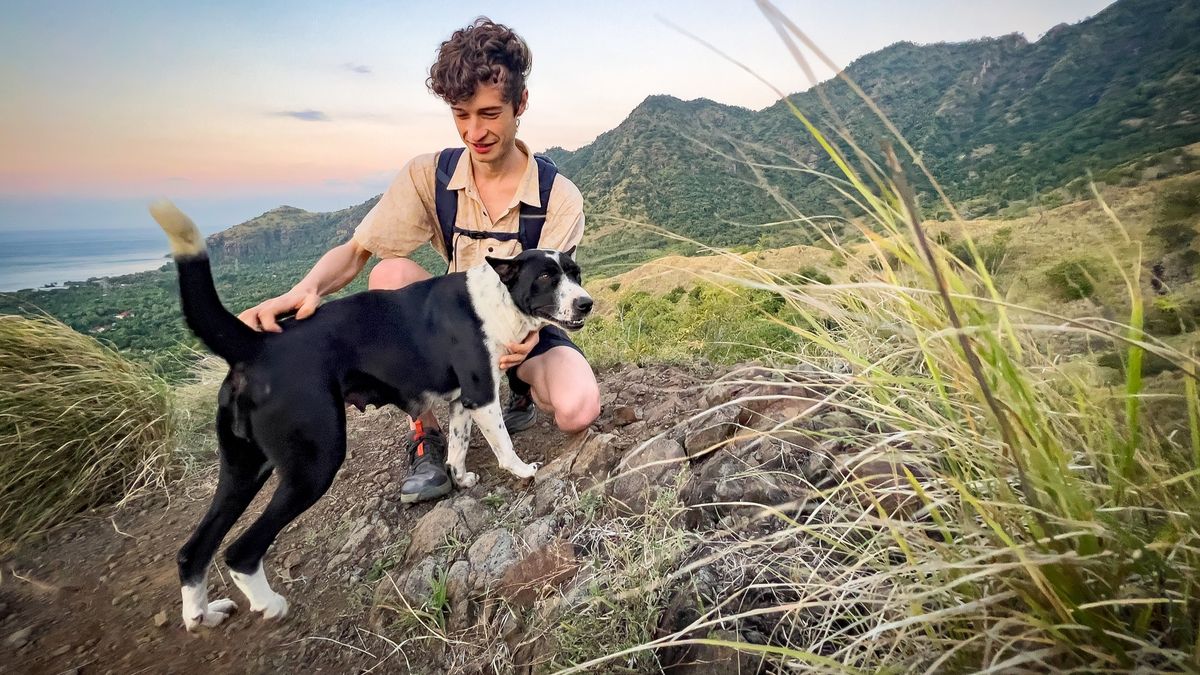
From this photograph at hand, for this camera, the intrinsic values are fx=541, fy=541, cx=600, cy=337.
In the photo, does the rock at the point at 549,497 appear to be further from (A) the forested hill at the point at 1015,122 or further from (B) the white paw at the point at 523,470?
(A) the forested hill at the point at 1015,122

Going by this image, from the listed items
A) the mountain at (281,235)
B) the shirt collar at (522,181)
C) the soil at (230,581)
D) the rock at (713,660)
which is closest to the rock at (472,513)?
the soil at (230,581)

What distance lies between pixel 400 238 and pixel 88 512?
8.17ft

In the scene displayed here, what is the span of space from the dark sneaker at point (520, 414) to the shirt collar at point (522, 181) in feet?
4.03

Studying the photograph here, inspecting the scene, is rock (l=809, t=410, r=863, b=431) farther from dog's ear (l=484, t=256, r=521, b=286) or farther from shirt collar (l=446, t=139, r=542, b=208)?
shirt collar (l=446, t=139, r=542, b=208)

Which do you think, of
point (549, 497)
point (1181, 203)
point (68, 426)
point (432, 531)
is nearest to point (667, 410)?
point (549, 497)

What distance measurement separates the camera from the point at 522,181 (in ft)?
10.1

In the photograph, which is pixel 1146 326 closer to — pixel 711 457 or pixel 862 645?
pixel 862 645

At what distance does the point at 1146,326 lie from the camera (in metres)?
1.03

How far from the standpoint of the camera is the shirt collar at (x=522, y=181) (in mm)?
3018

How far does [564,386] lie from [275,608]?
1573 mm

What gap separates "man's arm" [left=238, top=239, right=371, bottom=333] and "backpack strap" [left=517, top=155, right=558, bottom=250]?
2.90 ft

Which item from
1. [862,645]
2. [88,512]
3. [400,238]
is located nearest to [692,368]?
[400,238]

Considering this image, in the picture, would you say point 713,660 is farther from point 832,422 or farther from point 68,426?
point 68,426

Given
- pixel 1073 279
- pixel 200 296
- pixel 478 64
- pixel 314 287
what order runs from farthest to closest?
pixel 478 64 < pixel 314 287 < pixel 200 296 < pixel 1073 279
